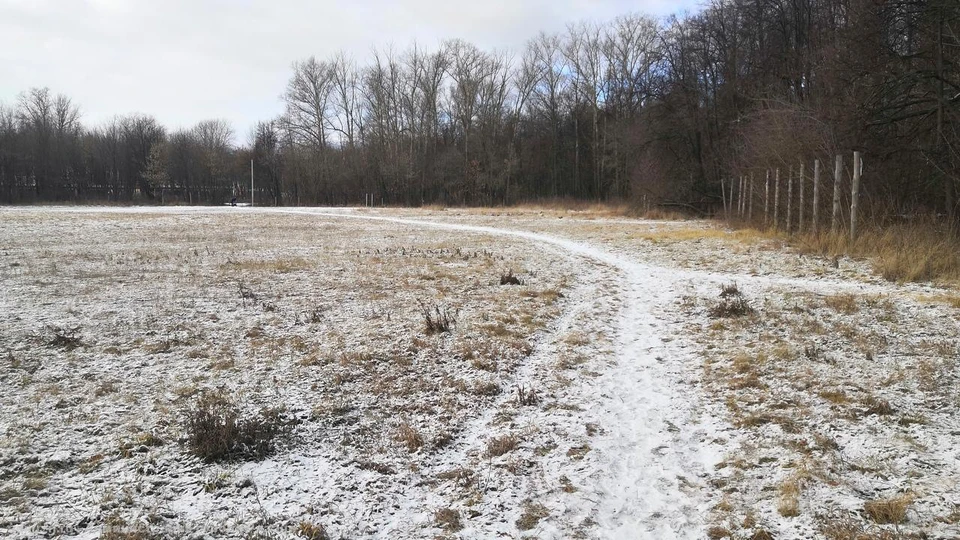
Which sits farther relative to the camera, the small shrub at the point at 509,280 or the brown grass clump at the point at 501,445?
the small shrub at the point at 509,280

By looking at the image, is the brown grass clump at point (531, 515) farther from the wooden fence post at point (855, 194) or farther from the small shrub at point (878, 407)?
the wooden fence post at point (855, 194)

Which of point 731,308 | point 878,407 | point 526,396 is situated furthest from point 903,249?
point 526,396

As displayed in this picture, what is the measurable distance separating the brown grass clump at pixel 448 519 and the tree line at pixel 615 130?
15774 millimetres

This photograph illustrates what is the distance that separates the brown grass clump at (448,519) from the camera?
11.8 feet

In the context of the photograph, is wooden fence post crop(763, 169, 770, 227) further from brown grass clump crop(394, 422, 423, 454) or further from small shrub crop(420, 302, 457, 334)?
brown grass clump crop(394, 422, 423, 454)

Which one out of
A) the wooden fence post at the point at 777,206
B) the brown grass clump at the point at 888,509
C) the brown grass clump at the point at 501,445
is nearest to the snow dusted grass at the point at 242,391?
the brown grass clump at the point at 501,445

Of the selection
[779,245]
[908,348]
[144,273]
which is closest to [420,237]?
[144,273]

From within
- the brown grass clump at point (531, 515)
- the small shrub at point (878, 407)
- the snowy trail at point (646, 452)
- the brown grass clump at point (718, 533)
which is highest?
the small shrub at point (878, 407)

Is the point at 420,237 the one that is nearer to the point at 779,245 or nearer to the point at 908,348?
the point at 779,245

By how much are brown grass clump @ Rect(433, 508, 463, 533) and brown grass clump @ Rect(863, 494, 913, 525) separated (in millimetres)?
2603

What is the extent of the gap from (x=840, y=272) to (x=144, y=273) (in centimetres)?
1546

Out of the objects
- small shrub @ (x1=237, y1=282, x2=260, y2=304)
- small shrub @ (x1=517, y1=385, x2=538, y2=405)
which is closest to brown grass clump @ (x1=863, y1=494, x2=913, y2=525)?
small shrub @ (x1=517, y1=385, x2=538, y2=405)

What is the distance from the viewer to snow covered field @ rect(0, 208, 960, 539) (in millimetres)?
3684

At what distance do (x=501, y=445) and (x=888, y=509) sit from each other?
8.76 ft
